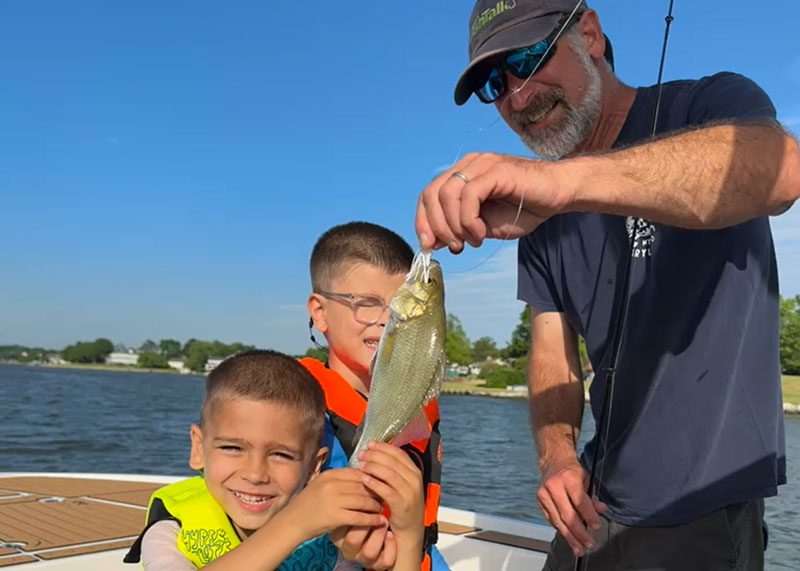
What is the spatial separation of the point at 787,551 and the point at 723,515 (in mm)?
10526

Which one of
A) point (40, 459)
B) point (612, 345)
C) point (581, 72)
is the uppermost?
point (581, 72)

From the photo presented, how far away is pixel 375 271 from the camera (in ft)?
9.78

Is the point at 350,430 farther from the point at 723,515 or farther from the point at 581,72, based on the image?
the point at 581,72

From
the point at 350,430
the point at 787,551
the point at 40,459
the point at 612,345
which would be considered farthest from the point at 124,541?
the point at 40,459

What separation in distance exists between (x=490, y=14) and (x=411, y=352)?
1805 millimetres

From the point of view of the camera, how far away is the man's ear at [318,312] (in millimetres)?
2955

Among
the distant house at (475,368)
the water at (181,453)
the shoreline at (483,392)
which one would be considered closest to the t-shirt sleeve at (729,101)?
the water at (181,453)

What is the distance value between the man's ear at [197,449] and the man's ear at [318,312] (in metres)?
0.65

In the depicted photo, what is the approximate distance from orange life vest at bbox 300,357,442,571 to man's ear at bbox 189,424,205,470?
0.50 m

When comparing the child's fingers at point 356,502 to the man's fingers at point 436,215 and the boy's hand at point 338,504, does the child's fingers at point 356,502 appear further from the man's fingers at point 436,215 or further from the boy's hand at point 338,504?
the man's fingers at point 436,215

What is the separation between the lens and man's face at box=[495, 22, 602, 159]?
303 centimetres

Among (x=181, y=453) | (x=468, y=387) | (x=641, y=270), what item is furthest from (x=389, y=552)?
(x=468, y=387)

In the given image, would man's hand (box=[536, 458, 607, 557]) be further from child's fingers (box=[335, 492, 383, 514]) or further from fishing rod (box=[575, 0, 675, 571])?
child's fingers (box=[335, 492, 383, 514])

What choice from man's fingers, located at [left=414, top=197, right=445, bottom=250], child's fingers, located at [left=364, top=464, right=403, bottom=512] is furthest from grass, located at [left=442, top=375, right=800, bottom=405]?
man's fingers, located at [left=414, top=197, right=445, bottom=250]
